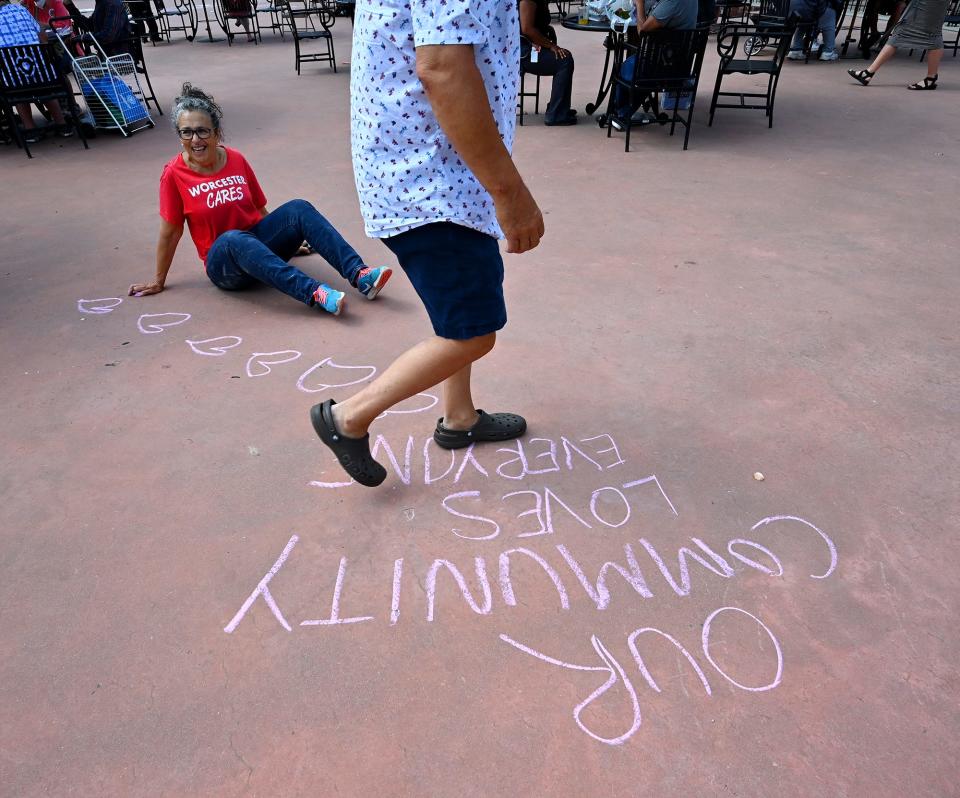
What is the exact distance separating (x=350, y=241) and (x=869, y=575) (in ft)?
10.9

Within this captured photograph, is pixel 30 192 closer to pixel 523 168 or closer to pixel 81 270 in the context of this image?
pixel 81 270

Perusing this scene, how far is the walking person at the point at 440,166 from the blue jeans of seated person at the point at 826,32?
991 cm

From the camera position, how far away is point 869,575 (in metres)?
1.89

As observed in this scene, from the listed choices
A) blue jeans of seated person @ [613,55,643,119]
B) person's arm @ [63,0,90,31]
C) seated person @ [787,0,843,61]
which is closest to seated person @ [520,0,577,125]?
blue jeans of seated person @ [613,55,643,119]

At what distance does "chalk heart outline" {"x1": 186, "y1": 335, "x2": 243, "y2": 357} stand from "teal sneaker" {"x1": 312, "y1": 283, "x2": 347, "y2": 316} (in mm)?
419

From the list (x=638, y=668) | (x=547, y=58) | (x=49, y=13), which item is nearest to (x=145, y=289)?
(x=638, y=668)

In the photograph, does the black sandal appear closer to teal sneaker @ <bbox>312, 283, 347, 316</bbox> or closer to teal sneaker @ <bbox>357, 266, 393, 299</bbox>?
teal sneaker @ <bbox>357, 266, 393, 299</bbox>

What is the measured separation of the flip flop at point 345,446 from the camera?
208 cm

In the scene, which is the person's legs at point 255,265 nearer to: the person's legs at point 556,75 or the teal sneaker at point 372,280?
the teal sneaker at point 372,280

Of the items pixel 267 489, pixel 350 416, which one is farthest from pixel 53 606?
pixel 350 416

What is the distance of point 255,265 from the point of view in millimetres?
3301

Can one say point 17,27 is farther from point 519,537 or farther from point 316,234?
point 519,537

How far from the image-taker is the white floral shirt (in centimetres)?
145

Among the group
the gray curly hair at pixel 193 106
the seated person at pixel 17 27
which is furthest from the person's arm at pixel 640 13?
the seated person at pixel 17 27
